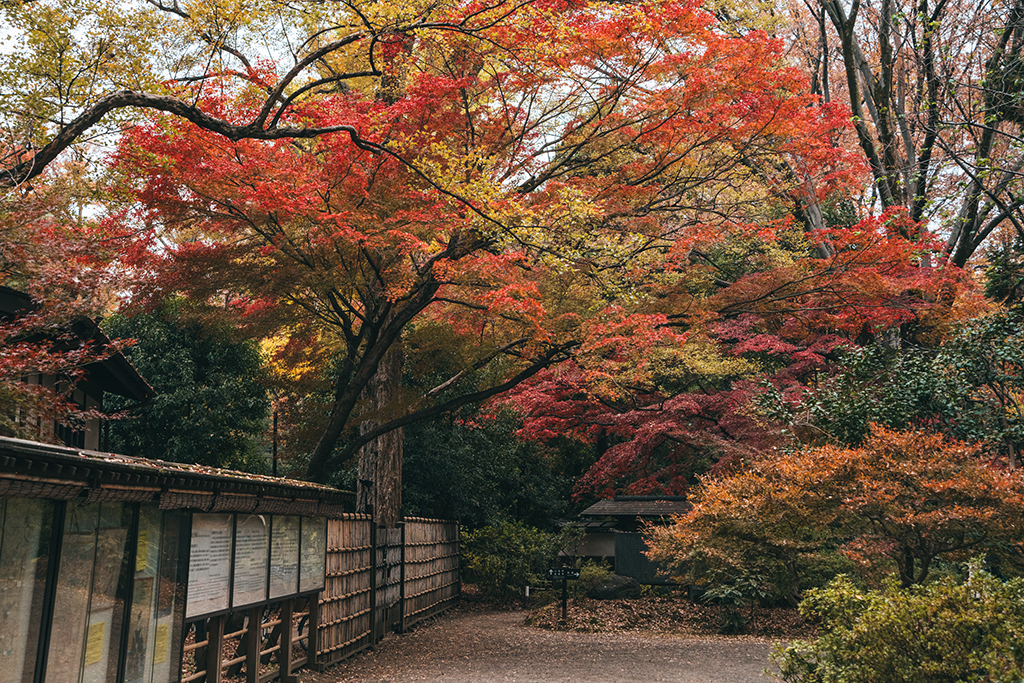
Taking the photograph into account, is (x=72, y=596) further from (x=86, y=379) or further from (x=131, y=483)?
(x=86, y=379)

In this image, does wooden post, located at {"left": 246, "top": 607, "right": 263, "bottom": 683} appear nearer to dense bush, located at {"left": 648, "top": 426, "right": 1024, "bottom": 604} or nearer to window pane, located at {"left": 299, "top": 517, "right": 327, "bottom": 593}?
window pane, located at {"left": 299, "top": 517, "right": 327, "bottom": 593}

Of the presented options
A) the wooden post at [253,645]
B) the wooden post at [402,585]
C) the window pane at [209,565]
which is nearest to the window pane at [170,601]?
the window pane at [209,565]

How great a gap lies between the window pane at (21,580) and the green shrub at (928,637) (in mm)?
5895

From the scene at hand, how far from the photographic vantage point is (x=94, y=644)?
4.81m

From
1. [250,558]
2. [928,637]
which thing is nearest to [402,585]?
[250,558]

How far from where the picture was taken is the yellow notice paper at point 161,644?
5539 mm

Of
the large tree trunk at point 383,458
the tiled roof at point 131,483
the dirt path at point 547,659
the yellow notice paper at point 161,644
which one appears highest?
the large tree trunk at point 383,458

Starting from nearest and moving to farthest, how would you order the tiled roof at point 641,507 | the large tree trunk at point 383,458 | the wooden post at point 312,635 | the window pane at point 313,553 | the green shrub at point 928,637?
the green shrub at point 928,637
the window pane at point 313,553
the wooden post at point 312,635
the large tree trunk at point 383,458
the tiled roof at point 641,507

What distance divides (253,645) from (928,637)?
649 cm

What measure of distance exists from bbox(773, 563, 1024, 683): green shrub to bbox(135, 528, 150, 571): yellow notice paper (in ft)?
18.5

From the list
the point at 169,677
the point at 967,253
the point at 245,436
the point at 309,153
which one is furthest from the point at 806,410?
the point at 245,436

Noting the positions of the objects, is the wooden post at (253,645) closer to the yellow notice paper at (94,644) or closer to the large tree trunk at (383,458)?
the yellow notice paper at (94,644)

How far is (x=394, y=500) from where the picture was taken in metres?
13.6

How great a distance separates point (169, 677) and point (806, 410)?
10811 millimetres
